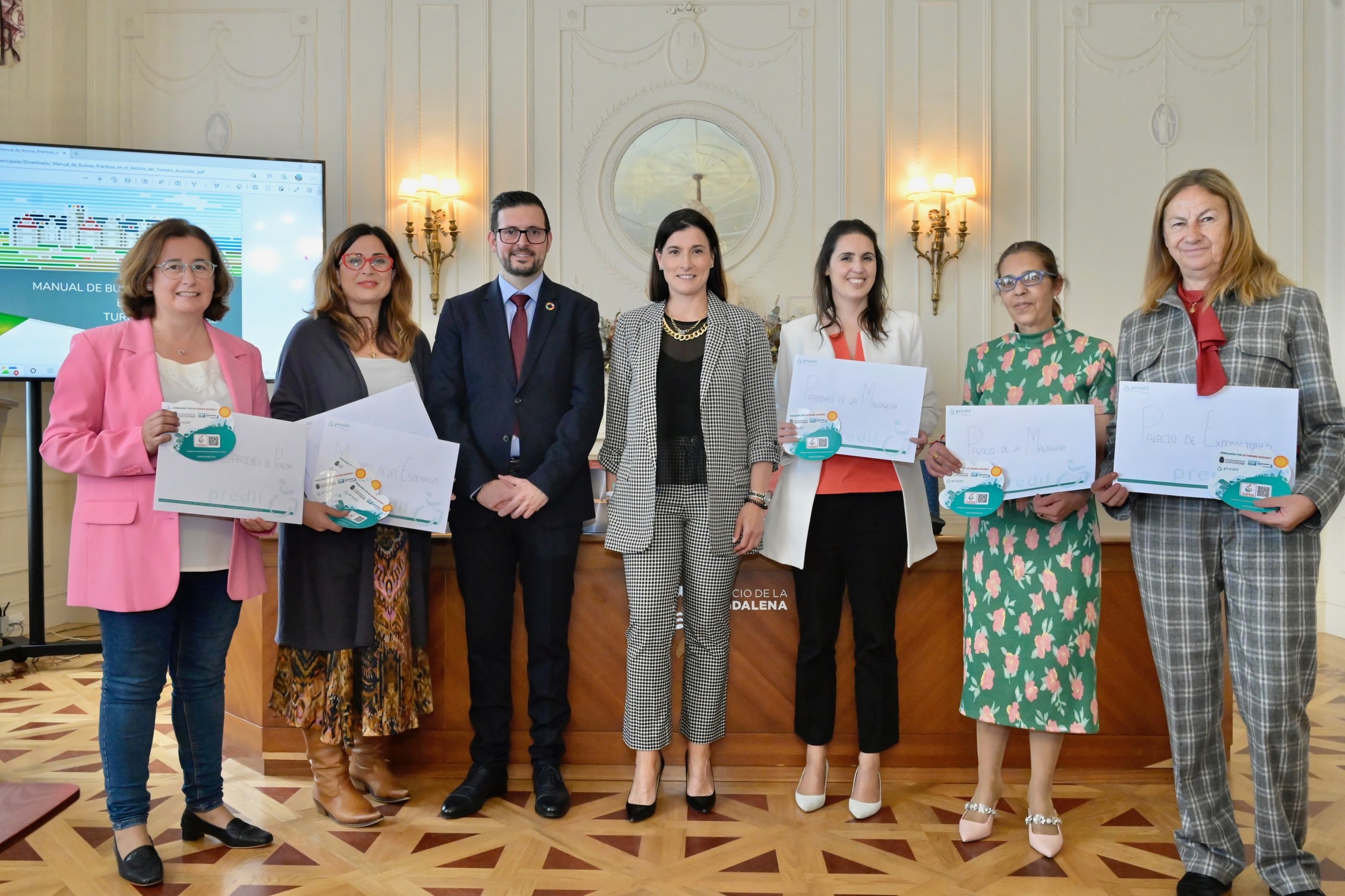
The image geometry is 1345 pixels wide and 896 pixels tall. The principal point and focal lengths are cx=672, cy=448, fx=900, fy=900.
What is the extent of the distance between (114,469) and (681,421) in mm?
1400

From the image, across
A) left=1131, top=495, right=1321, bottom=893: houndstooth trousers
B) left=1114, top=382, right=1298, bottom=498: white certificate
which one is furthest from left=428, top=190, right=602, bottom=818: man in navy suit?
left=1131, top=495, right=1321, bottom=893: houndstooth trousers

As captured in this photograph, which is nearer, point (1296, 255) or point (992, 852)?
point (992, 852)

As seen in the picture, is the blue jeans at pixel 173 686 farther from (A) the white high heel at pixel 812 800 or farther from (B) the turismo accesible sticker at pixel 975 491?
(B) the turismo accesible sticker at pixel 975 491

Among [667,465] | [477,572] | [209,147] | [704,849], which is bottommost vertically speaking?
[704,849]

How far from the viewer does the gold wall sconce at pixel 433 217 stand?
212 inches

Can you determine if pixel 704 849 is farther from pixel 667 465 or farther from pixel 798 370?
pixel 798 370

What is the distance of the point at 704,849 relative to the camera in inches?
93.7

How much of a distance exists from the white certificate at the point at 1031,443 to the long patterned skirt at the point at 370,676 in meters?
1.58

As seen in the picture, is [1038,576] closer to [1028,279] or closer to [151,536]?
[1028,279]

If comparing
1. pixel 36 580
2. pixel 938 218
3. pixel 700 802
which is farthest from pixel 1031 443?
pixel 36 580

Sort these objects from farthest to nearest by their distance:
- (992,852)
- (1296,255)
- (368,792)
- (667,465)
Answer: (1296,255)
(368,792)
(667,465)
(992,852)

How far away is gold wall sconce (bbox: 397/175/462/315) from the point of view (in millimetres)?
5387

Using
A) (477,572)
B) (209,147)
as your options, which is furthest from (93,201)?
(477,572)

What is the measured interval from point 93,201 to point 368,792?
150 inches
